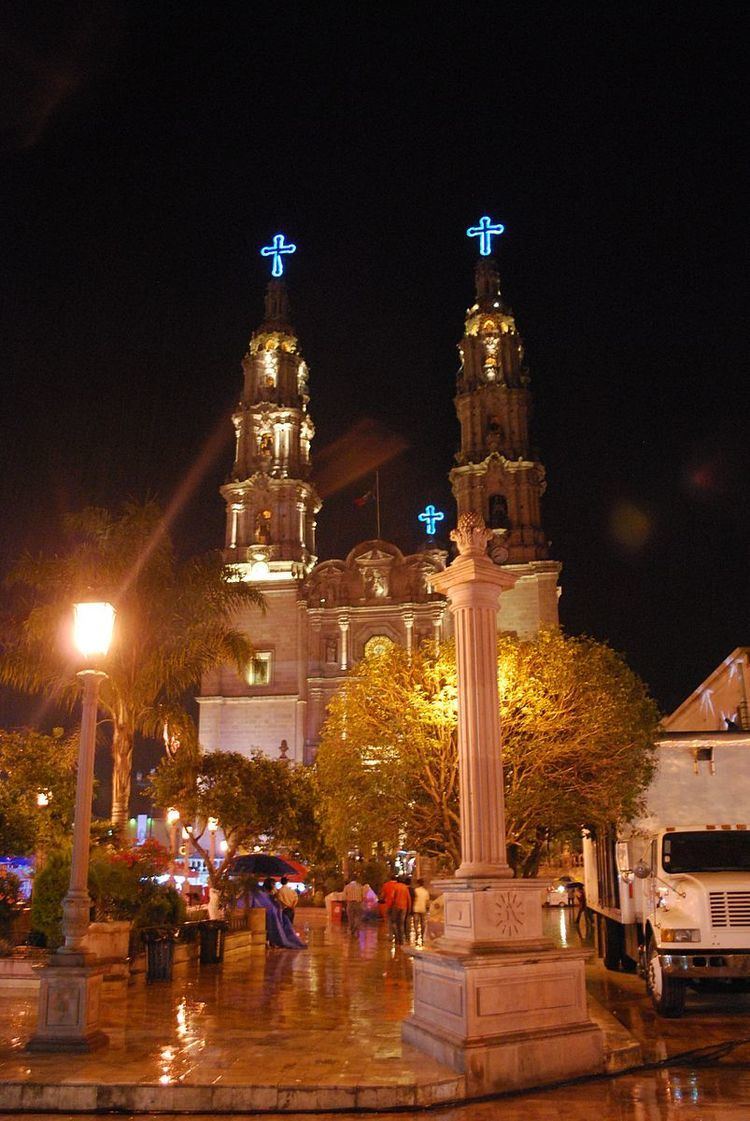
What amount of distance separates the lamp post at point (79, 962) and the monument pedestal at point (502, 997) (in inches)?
115

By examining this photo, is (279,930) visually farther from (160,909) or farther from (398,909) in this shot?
(160,909)

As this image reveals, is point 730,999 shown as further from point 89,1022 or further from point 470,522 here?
point 89,1022

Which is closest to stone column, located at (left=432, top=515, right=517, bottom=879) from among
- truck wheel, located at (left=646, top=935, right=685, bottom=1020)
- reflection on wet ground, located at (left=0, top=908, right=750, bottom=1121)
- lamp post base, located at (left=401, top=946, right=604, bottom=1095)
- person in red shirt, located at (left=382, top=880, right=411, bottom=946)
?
lamp post base, located at (left=401, top=946, right=604, bottom=1095)

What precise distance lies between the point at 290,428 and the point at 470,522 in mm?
46856

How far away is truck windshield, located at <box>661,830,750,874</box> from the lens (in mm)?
11711

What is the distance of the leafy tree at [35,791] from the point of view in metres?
19.5

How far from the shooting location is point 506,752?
48.8 feet

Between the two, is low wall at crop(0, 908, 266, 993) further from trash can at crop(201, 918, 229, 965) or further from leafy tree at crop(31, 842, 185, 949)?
trash can at crop(201, 918, 229, 965)

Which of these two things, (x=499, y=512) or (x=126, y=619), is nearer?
(x=126, y=619)

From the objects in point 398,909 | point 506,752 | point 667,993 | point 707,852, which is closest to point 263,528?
point 398,909

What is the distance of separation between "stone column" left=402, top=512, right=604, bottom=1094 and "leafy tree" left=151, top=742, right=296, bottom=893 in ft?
47.8

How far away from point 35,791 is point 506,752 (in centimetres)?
1072

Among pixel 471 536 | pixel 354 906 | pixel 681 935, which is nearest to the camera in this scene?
pixel 471 536

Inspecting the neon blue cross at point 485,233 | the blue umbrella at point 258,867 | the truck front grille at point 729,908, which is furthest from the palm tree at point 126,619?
the neon blue cross at point 485,233
